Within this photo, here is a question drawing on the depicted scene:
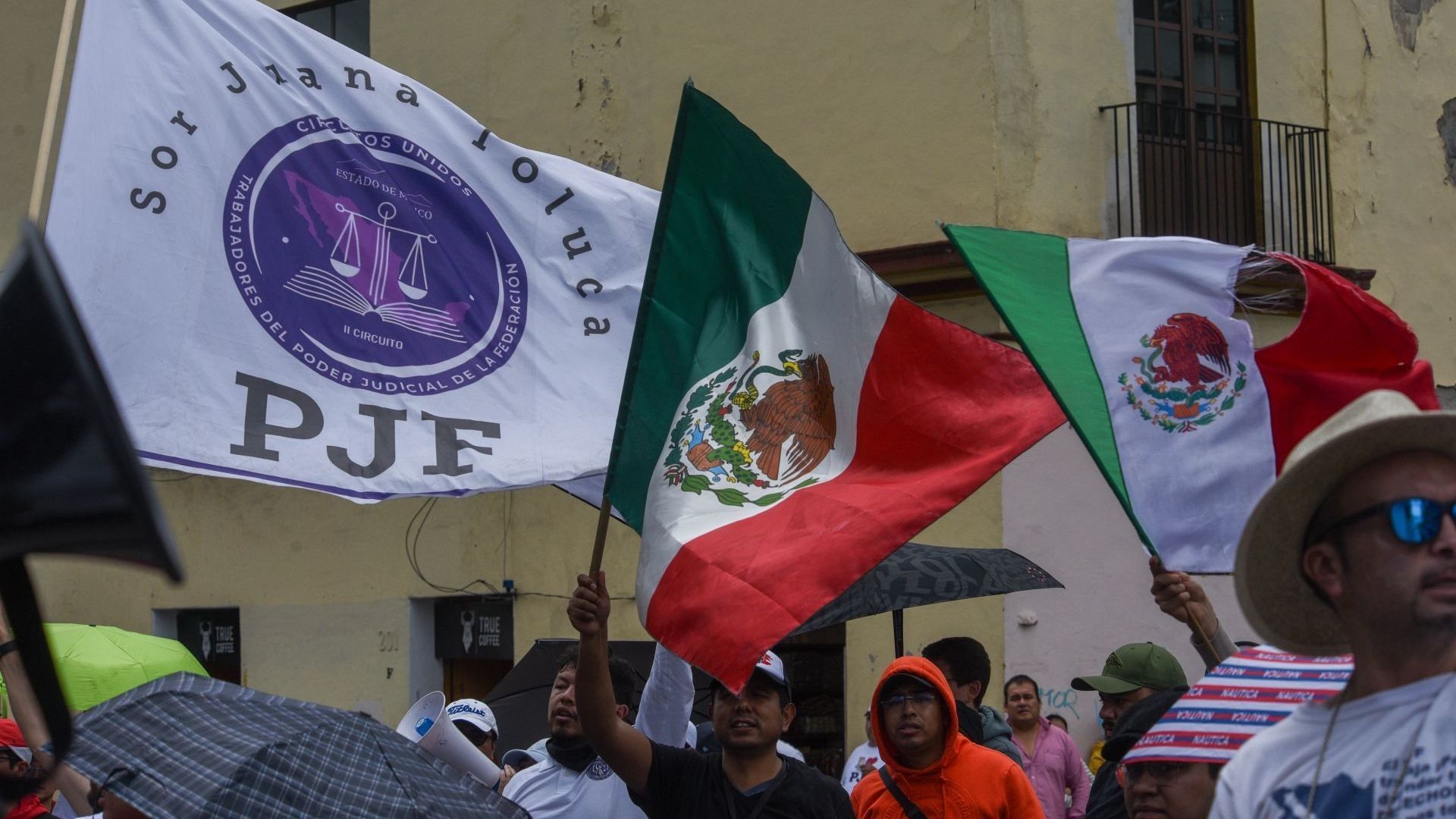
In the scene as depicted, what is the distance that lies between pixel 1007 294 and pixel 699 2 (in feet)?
33.5

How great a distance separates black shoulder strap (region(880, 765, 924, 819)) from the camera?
538 centimetres

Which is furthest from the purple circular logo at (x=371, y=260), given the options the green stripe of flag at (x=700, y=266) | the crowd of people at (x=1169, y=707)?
the crowd of people at (x=1169, y=707)

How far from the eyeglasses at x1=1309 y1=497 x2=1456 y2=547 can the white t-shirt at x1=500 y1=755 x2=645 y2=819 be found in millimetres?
3436

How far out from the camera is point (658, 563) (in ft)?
14.9

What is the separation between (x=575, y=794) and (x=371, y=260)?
6.20 ft

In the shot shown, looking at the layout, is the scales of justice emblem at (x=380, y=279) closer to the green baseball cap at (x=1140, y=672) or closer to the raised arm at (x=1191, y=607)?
the raised arm at (x=1191, y=607)

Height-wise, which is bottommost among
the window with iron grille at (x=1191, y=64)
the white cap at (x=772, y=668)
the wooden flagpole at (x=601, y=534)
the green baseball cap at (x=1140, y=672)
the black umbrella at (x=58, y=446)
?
the green baseball cap at (x=1140, y=672)

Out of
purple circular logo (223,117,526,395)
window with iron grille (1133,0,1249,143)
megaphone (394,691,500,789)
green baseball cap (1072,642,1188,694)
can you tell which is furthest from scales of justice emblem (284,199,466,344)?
window with iron grille (1133,0,1249,143)

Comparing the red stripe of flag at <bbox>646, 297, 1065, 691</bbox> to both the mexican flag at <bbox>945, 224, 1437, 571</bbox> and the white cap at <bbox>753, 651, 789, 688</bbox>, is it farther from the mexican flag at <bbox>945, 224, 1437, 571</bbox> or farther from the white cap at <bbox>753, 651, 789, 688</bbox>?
the white cap at <bbox>753, 651, 789, 688</bbox>

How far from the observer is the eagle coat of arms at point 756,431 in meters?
4.74

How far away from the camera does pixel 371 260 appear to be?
5645 millimetres

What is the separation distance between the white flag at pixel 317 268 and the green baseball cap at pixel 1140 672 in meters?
2.41

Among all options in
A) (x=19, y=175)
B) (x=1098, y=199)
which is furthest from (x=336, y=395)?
(x=19, y=175)

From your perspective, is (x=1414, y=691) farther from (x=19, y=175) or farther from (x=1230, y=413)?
(x=19, y=175)
